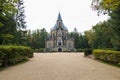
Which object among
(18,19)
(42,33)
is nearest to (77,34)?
(42,33)

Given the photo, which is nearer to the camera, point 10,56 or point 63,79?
point 63,79

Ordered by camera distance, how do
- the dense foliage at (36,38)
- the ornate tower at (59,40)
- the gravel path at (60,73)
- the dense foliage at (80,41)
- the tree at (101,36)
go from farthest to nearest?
1. the dense foliage at (80,41)
2. the dense foliage at (36,38)
3. the ornate tower at (59,40)
4. the tree at (101,36)
5. the gravel path at (60,73)

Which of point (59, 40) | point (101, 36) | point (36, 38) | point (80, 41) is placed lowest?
point (101, 36)

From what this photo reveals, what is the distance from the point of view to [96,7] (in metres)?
16.5

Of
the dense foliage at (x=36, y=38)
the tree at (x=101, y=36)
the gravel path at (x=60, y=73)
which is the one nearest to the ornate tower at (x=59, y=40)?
the dense foliage at (x=36, y=38)

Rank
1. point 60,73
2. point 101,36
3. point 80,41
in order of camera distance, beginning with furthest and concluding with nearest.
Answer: point 80,41, point 101,36, point 60,73

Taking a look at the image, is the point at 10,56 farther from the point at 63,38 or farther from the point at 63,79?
the point at 63,38

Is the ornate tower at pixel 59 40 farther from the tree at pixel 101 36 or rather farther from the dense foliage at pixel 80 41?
the tree at pixel 101 36

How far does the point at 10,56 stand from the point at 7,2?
20.4 feet

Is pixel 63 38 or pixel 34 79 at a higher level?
pixel 63 38

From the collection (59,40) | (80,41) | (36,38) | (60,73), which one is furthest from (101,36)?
(60,73)

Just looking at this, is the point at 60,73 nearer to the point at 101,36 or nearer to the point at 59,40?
the point at 101,36

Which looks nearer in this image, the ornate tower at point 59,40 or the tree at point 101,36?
the tree at point 101,36

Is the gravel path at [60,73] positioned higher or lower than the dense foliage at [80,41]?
lower
